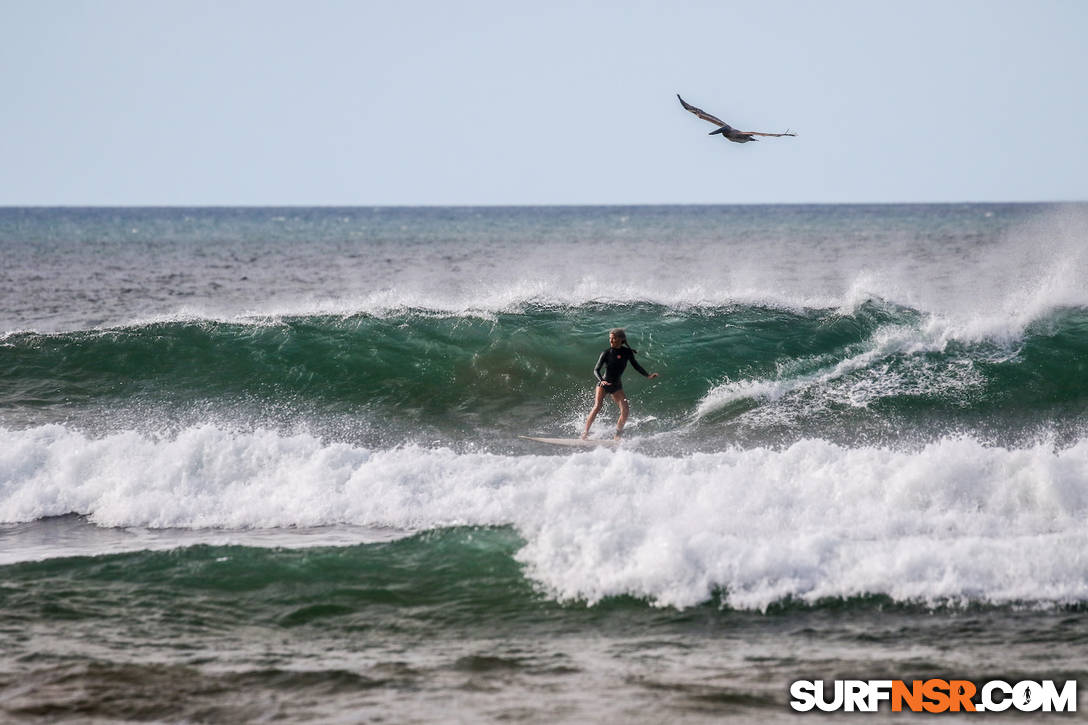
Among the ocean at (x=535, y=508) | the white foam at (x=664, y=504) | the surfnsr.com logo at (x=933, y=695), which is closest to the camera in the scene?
the surfnsr.com logo at (x=933, y=695)

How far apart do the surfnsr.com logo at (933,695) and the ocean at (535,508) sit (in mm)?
139

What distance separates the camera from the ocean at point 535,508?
6.53 m

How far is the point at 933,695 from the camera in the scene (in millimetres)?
6039

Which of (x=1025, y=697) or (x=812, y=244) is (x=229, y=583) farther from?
(x=812, y=244)

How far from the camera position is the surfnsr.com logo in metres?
5.91

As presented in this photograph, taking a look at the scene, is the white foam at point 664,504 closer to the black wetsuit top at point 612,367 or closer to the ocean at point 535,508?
the ocean at point 535,508

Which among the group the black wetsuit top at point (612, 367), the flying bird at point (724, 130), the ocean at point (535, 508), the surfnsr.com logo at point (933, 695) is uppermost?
the flying bird at point (724, 130)

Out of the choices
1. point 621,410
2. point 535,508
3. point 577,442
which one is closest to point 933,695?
point 535,508

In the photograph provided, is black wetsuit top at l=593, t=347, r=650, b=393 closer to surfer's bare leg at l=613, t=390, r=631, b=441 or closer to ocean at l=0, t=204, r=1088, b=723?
surfer's bare leg at l=613, t=390, r=631, b=441

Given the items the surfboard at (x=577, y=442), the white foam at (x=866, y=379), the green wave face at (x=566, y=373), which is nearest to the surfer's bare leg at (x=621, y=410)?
the surfboard at (x=577, y=442)

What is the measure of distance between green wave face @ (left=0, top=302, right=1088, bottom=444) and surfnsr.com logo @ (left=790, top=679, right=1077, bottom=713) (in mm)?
7063

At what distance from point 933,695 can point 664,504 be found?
3.99m

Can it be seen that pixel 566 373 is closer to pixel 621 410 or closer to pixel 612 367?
pixel 612 367

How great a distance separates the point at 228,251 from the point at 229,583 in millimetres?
48294
